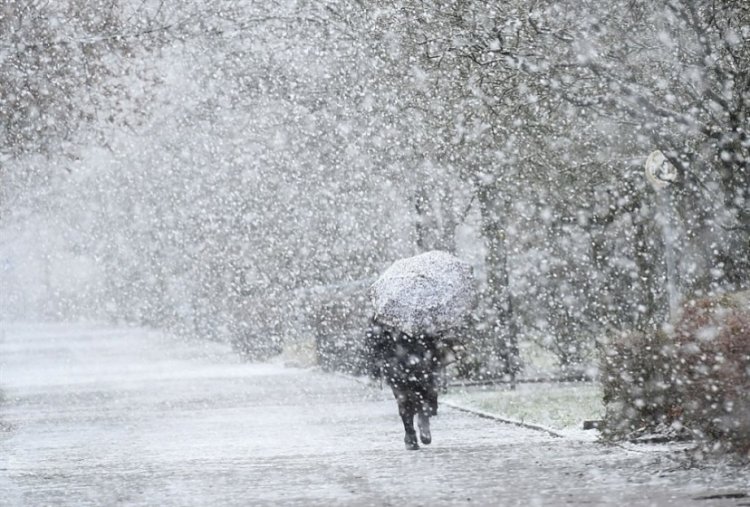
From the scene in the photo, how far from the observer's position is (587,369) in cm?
2647

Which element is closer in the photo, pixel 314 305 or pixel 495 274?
pixel 495 274

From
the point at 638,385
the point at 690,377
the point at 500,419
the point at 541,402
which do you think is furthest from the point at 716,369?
the point at 541,402

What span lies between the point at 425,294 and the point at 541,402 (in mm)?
5785

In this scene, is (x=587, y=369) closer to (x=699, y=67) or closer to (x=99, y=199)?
(x=699, y=67)

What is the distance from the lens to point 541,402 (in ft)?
73.5

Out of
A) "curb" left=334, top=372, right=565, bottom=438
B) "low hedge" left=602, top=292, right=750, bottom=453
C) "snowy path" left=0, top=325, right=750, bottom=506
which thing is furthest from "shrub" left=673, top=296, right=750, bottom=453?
"curb" left=334, top=372, right=565, bottom=438

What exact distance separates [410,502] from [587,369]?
49.8 ft

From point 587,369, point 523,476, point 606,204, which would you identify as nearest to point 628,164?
point 606,204

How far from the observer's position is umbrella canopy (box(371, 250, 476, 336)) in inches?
661

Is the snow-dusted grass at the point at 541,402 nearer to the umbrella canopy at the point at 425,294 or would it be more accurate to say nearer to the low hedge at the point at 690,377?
the umbrella canopy at the point at 425,294

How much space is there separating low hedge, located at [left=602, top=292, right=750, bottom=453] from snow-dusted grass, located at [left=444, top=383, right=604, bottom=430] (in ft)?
7.92

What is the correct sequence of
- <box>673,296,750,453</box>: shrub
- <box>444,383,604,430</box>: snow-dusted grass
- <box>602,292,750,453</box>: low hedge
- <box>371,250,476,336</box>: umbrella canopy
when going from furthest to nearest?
<box>444,383,604,430</box>: snow-dusted grass, <box>371,250,476,336</box>: umbrella canopy, <box>602,292,750,453</box>: low hedge, <box>673,296,750,453</box>: shrub

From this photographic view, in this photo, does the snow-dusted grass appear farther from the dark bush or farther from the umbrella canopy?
the dark bush

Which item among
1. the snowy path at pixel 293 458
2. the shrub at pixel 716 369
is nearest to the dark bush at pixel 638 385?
the snowy path at pixel 293 458
